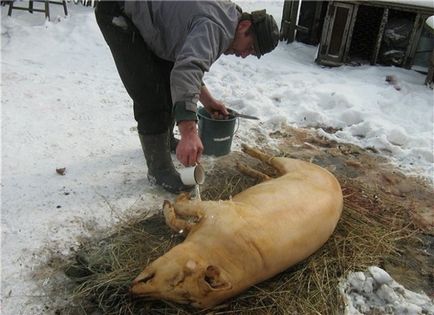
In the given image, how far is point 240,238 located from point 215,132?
1.56 metres

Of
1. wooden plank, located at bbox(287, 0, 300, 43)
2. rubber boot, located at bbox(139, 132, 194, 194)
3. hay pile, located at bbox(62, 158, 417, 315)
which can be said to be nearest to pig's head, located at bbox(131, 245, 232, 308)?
hay pile, located at bbox(62, 158, 417, 315)

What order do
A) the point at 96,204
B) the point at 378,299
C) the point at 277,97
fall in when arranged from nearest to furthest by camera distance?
the point at 378,299
the point at 96,204
the point at 277,97

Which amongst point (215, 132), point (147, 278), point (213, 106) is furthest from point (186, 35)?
point (147, 278)

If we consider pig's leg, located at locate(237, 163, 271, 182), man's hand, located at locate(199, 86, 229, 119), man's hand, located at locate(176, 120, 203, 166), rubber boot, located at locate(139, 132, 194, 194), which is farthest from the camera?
man's hand, located at locate(199, 86, 229, 119)

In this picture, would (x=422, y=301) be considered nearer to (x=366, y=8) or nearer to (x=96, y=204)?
(x=96, y=204)

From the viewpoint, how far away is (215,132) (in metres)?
3.86

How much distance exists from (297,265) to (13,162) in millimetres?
2265

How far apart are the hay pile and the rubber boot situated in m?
0.23

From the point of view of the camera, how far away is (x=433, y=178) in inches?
164

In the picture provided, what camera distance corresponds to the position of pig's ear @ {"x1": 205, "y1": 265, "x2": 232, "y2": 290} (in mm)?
2225

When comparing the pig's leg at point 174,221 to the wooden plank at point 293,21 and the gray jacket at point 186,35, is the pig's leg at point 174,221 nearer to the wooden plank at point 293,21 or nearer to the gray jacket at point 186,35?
the gray jacket at point 186,35

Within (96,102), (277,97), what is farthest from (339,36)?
(96,102)

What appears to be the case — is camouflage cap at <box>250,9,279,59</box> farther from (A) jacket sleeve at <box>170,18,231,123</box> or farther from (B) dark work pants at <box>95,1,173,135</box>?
(B) dark work pants at <box>95,1,173,135</box>

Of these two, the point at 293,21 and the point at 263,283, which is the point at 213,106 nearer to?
the point at 263,283
